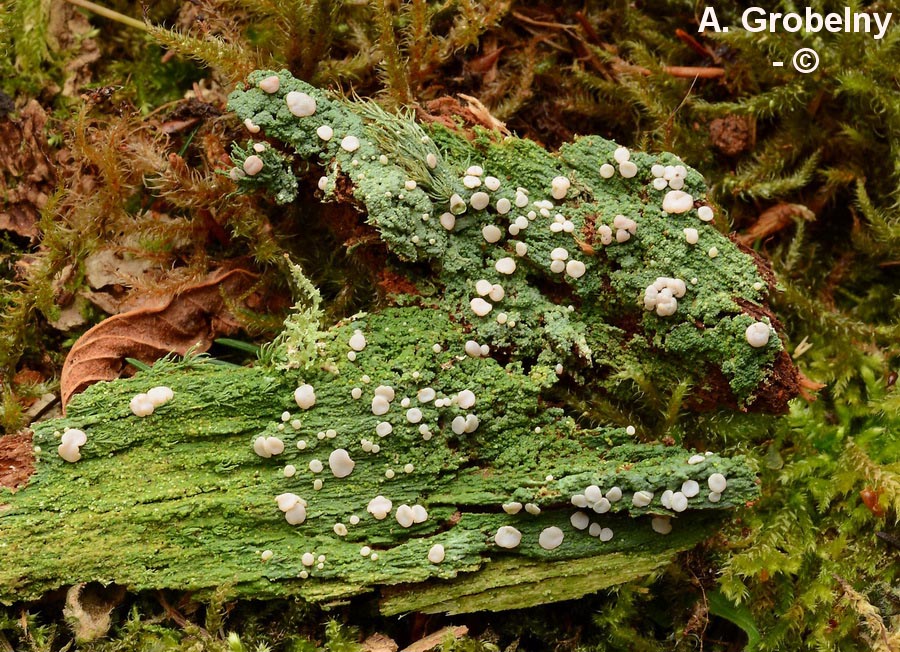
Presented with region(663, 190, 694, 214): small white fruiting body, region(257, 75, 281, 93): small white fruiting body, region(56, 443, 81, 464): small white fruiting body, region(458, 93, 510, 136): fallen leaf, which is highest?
region(257, 75, 281, 93): small white fruiting body

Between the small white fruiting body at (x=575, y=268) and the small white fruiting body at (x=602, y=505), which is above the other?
the small white fruiting body at (x=575, y=268)

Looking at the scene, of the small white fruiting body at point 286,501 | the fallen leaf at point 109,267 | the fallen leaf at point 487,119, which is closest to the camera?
the small white fruiting body at point 286,501

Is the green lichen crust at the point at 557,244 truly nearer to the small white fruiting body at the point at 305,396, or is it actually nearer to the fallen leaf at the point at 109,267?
the small white fruiting body at the point at 305,396

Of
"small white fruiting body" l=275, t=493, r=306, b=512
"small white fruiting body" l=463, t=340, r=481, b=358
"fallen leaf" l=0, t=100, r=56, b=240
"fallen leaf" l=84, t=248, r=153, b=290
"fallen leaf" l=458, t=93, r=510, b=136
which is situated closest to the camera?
"small white fruiting body" l=275, t=493, r=306, b=512

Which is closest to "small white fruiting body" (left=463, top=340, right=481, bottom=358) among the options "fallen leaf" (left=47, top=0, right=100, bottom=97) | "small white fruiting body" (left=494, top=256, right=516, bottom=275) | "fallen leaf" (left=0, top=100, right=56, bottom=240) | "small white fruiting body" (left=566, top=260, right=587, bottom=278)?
"small white fruiting body" (left=494, top=256, right=516, bottom=275)

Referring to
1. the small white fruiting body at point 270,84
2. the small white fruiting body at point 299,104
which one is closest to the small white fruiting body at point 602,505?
the small white fruiting body at point 299,104

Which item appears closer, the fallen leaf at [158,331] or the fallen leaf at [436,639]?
the fallen leaf at [436,639]

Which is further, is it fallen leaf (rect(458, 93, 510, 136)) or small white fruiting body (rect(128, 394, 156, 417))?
fallen leaf (rect(458, 93, 510, 136))

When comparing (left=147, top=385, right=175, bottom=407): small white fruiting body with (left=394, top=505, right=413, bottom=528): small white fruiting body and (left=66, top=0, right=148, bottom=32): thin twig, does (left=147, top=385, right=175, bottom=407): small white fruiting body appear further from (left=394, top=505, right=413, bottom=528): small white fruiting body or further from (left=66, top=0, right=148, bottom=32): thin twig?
(left=66, top=0, right=148, bottom=32): thin twig
